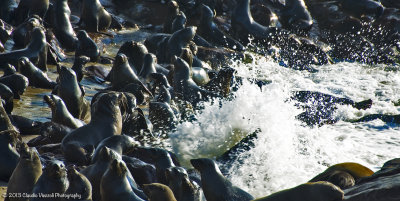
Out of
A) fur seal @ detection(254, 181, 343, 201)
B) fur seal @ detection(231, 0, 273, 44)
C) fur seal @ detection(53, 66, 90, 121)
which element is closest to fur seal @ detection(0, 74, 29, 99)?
fur seal @ detection(53, 66, 90, 121)

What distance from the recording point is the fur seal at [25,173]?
201 inches

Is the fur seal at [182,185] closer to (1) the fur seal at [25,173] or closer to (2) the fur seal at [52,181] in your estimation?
(2) the fur seal at [52,181]

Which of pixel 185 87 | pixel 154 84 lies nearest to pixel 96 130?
pixel 185 87

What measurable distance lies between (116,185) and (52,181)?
23.8 inches

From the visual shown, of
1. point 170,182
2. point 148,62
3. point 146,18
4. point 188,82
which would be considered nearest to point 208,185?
point 170,182

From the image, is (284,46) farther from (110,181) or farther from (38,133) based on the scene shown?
(110,181)

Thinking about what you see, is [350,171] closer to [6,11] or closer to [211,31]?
[211,31]

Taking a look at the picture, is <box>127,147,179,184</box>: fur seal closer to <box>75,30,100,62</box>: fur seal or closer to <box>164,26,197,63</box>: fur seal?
<box>75,30,100,62</box>: fur seal

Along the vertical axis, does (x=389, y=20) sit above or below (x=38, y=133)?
below

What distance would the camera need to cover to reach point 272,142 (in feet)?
28.9

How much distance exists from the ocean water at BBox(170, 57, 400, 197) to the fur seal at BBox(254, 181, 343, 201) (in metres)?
2.07

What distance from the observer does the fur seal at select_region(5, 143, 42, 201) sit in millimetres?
5113

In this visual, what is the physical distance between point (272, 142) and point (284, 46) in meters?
8.05

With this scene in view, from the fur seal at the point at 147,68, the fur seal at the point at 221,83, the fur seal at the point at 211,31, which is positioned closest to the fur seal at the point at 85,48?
the fur seal at the point at 147,68
